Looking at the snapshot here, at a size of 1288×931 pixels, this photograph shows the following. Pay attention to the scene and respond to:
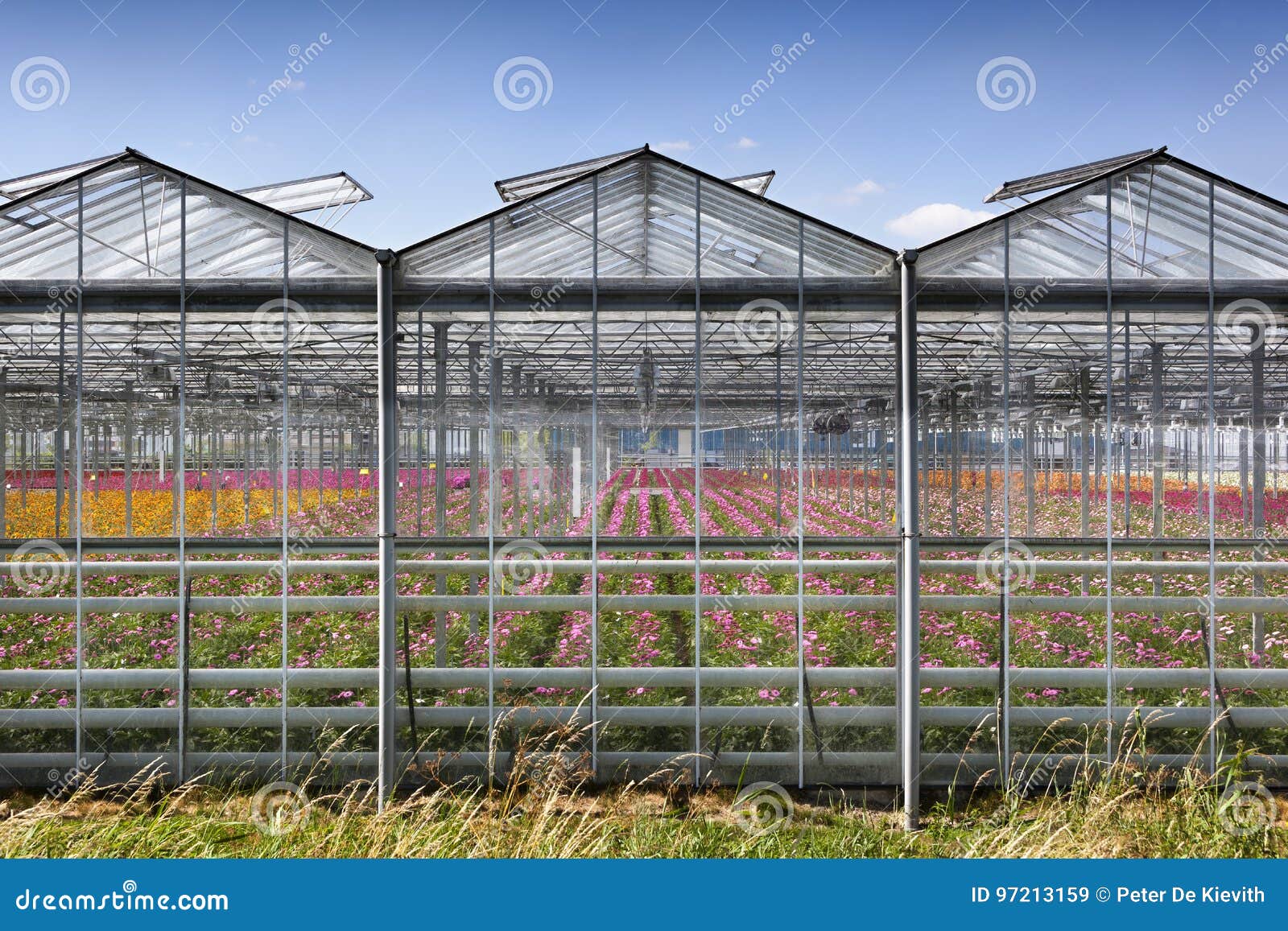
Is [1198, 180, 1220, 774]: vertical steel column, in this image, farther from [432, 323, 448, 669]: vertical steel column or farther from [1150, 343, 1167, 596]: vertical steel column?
[432, 323, 448, 669]: vertical steel column

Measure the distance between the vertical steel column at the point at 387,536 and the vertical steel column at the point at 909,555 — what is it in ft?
11.1

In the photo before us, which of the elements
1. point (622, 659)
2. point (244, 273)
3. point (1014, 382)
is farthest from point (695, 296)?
point (1014, 382)

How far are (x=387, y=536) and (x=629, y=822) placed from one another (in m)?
2.40

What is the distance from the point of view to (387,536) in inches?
199

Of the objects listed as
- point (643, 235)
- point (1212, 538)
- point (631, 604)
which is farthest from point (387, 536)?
point (1212, 538)

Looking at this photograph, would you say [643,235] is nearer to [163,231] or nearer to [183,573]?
[163,231]

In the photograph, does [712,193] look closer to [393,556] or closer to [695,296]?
[695,296]

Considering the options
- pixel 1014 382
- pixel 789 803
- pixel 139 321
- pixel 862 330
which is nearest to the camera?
pixel 789 803

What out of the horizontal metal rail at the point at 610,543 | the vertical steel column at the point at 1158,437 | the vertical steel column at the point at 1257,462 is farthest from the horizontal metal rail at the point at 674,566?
the vertical steel column at the point at 1257,462

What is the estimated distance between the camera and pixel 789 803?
5.03 m

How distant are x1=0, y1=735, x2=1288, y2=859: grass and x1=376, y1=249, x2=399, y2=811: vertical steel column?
37 cm

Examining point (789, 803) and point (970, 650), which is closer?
point (789, 803)

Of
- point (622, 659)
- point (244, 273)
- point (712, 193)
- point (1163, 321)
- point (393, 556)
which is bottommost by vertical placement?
point (622, 659)

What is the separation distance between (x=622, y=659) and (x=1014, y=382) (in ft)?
42.9
